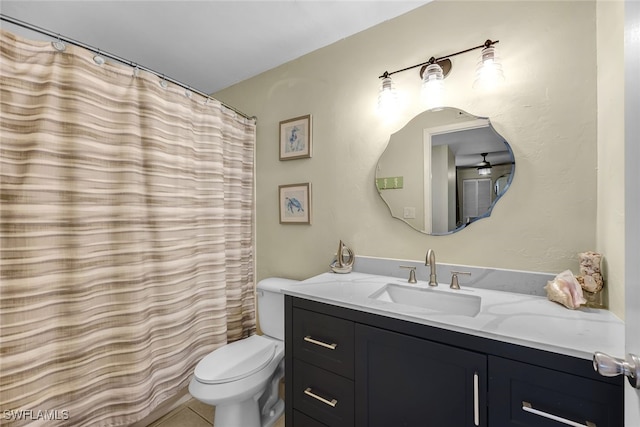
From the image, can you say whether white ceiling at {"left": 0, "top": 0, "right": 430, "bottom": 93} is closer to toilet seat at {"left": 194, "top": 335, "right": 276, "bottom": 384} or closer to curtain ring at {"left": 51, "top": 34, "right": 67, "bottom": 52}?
curtain ring at {"left": 51, "top": 34, "right": 67, "bottom": 52}

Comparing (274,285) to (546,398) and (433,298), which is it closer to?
(433,298)

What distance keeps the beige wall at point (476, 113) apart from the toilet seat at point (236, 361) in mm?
554

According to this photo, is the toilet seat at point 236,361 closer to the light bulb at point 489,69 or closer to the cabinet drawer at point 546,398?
the cabinet drawer at point 546,398

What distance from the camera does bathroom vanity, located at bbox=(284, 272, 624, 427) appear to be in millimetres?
722

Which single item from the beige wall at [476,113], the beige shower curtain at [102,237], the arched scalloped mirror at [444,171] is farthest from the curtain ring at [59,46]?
the arched scalloped mirror at [444,171]

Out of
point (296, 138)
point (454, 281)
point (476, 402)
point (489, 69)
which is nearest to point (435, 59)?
point (489, 69)

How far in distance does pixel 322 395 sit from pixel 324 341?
0.78 ft

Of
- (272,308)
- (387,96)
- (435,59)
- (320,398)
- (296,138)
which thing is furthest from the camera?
(296,138)

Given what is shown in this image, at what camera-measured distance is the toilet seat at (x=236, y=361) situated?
4.31 feet

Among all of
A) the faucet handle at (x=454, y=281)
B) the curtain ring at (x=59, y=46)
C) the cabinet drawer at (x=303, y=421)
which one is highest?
the curtain ring at (x=59, y=46)

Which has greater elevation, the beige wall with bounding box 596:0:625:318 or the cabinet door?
the beige wall with bounding box 596:0:625:318

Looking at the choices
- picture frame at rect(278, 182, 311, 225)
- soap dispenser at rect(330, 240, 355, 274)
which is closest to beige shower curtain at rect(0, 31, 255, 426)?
picture frame at rect(278, 182, 311, 225)

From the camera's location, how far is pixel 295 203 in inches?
77.2

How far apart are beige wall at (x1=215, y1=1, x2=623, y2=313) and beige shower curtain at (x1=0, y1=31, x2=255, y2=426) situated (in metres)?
0.62
